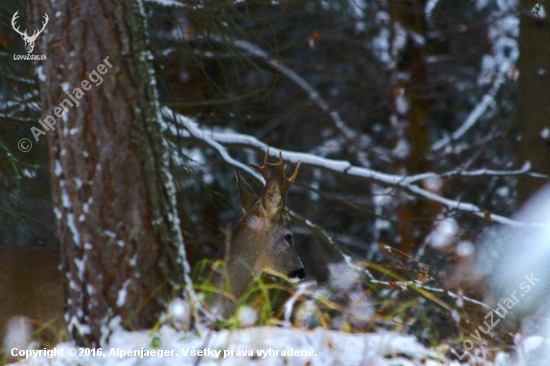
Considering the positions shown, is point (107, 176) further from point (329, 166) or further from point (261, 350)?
point (329, 166)

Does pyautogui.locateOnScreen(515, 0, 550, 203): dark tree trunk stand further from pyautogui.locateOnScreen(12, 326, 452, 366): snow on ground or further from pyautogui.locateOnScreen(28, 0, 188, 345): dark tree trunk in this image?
pyautogui.locateOnScreen(28, 0, 188, 345): dark tree trunk

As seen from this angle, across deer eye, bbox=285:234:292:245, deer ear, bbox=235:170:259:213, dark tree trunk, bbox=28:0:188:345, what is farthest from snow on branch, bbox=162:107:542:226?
dark tree trunk, bbox=28:0:188:345

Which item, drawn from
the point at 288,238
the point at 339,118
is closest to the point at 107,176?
the point at 288,238

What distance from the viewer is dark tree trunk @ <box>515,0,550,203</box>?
7377 millimetres

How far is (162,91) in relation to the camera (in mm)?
5629

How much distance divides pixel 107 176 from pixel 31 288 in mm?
2335

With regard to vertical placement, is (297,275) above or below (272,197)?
below

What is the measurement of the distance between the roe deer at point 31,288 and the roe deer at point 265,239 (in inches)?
52.8

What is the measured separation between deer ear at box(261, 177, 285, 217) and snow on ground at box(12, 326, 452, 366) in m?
2.29

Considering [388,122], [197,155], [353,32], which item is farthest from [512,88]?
[197,155]

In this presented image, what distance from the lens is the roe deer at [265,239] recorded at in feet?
16.3

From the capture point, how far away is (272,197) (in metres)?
5.07

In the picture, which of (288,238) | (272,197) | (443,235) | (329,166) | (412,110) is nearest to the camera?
(272,197)

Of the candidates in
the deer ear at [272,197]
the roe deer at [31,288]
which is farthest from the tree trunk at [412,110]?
the roe deer at [31,288]
